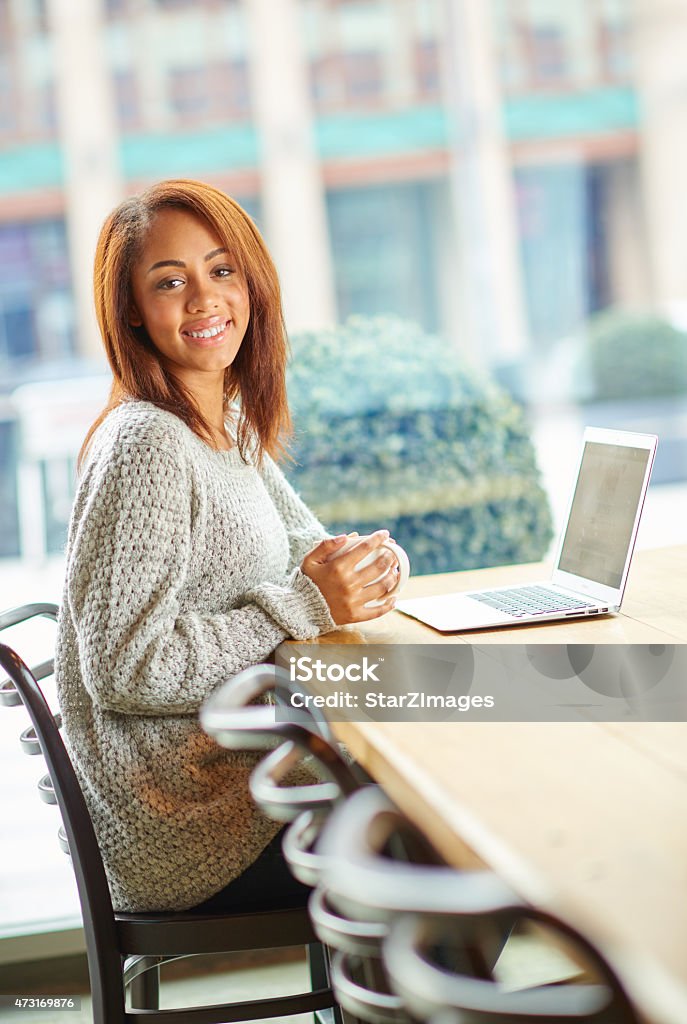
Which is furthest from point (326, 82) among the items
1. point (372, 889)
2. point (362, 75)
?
point (372, 889)

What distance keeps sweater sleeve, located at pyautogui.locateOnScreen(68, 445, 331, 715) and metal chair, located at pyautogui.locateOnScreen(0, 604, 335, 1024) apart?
10cm

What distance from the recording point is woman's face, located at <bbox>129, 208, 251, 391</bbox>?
1.57 meters

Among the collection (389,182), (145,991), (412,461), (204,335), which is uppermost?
(389,182)

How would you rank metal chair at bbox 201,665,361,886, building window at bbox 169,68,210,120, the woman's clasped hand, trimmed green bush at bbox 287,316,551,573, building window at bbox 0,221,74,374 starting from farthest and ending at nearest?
building window at bbox 169,68,210,120 → building window at bbox 0,221,74,374 → trimmed green bush at bbox 287,316,551,573 → the woman's clasped hand → metal chair at bbox 201,665,361,886

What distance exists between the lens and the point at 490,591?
171cm

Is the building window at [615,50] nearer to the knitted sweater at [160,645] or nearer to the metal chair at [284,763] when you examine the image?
the knitted sweater at [160,645]

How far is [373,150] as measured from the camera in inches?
126

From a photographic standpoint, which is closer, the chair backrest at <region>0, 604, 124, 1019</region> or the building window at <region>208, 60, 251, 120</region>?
the chair backrest at <region>0, 604, 124, 1019</region>

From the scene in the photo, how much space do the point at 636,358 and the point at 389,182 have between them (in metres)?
0.87

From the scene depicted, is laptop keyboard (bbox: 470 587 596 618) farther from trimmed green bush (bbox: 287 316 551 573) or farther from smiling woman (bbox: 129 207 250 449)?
trimmed green bush (bbox: 287 316 551 573)

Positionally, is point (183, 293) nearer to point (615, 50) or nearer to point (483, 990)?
point (483, 990)

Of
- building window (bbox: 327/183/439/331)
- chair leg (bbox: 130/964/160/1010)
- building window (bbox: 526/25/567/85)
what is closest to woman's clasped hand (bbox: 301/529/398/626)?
chair leg (bbox: 130/964/160/1010)

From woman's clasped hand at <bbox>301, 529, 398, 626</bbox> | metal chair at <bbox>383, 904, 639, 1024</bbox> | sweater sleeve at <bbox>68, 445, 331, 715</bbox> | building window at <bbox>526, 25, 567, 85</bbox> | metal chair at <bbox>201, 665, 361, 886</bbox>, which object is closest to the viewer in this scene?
metal chair at <bbox>383, 904, 639, 1024</bbox>

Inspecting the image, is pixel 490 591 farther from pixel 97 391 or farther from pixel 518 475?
pixel 97 391
